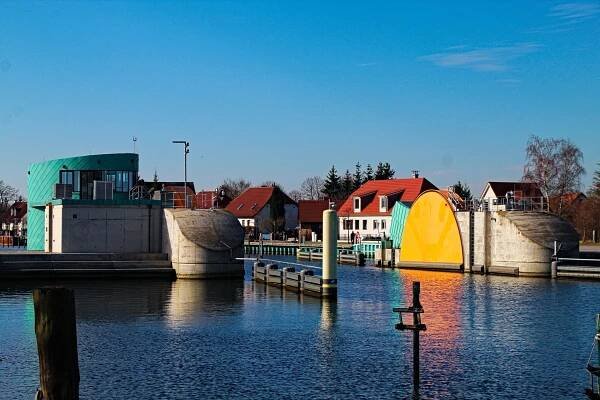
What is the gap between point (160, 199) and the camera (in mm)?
61625

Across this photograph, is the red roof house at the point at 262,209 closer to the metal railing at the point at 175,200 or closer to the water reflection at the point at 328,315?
the metal railing at the point at 175,200

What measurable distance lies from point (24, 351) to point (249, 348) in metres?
7.32

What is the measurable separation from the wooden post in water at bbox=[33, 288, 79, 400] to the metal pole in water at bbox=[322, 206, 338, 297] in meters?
26.7

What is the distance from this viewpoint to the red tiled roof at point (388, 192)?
105 meters

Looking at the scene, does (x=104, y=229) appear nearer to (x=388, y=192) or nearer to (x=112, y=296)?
(x=112, y=296)

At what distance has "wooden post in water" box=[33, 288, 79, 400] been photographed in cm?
1334

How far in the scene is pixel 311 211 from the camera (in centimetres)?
12538

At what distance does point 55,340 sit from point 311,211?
112m

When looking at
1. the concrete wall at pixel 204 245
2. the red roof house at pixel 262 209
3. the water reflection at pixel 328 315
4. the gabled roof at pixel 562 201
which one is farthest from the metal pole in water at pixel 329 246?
the red roof house at pixel 262 209

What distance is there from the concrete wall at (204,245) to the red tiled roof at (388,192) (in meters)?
49.5

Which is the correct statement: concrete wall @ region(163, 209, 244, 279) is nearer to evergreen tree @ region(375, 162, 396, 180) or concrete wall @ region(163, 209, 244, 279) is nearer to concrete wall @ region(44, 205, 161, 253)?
concrete wall @ region(44, 205, 161, 253)

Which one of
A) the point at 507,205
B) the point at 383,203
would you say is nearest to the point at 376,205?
the point at 383,203

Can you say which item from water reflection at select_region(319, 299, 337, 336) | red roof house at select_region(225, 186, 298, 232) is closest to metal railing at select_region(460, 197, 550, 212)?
water reflection at select_region(319, 299, 337, 336)

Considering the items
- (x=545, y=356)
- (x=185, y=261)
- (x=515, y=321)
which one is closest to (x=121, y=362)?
(x=545, y=356)
